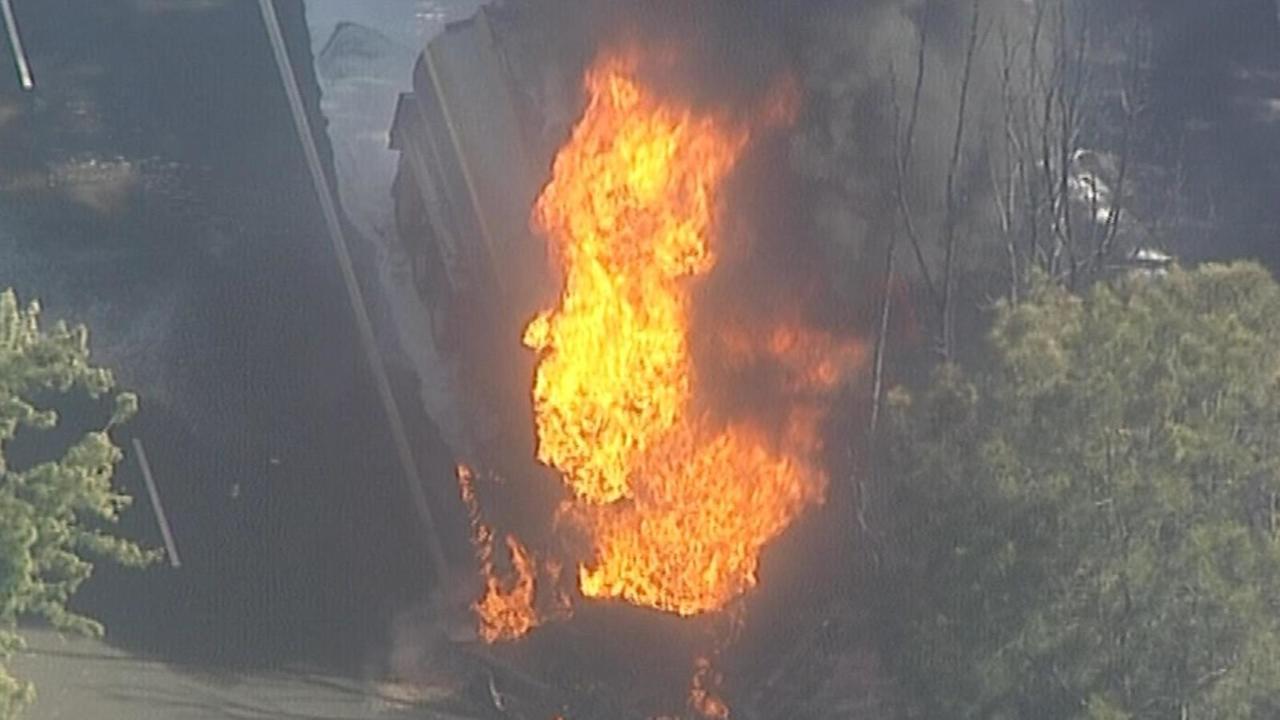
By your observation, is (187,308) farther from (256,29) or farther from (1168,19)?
(1168,19)

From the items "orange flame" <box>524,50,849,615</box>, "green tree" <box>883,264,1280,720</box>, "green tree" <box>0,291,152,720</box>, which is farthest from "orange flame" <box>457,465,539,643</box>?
"green tree" <box>883,264,1280,720</box>

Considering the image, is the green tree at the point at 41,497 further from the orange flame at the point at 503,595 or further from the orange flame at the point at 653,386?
the orange flame at the point at 653,386

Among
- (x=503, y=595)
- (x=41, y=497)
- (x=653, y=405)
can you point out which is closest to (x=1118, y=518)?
(x=653, y=405)

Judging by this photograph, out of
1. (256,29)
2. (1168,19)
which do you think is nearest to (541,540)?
(256,29)

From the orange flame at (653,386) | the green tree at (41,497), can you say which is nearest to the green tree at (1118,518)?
the orange flame at (653,386)

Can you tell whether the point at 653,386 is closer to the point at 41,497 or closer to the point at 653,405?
the point at 653,405
